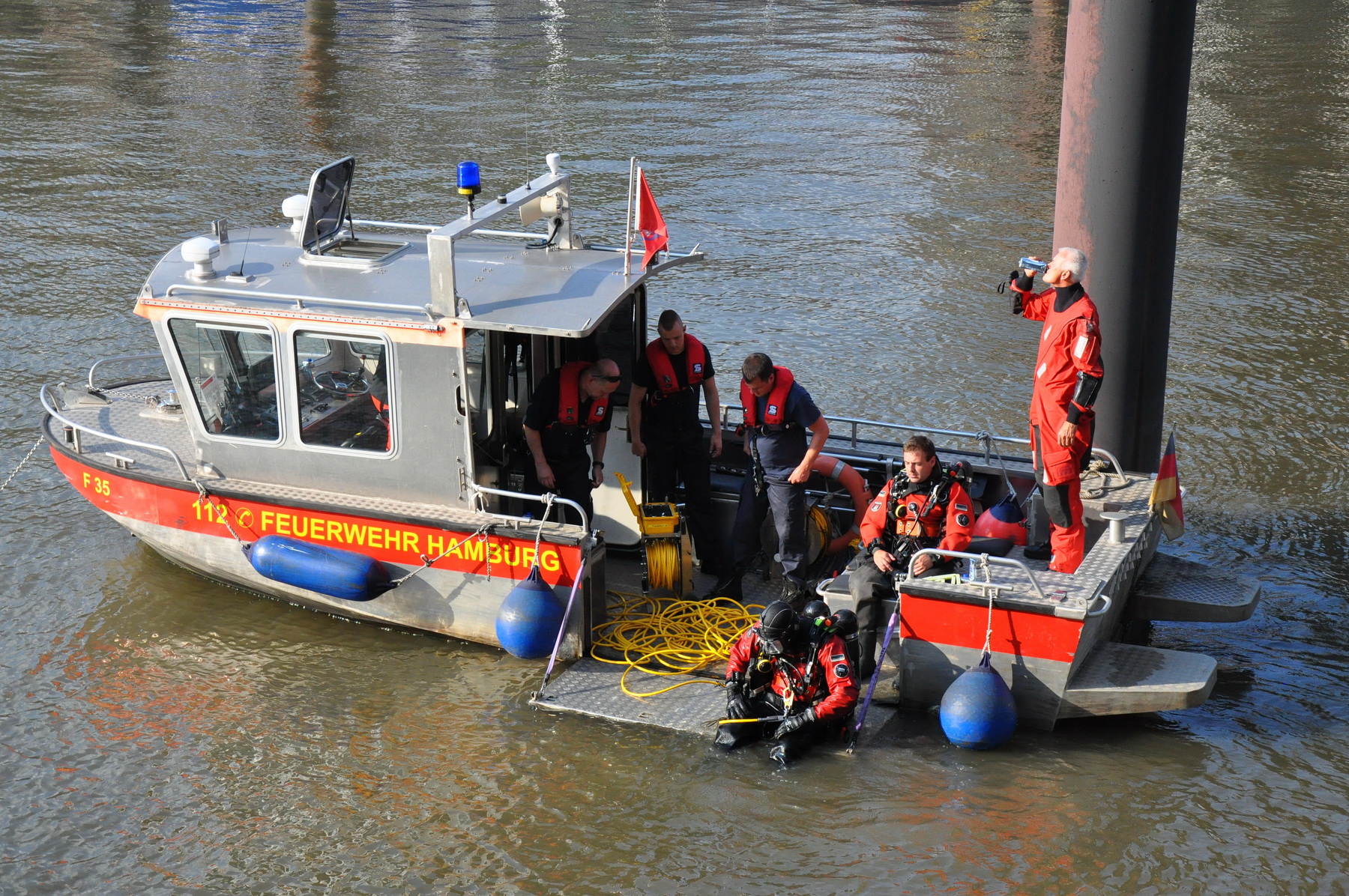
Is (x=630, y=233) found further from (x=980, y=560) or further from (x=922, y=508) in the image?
(x=980, y=560)

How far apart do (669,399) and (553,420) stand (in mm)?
778

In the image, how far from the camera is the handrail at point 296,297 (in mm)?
6996

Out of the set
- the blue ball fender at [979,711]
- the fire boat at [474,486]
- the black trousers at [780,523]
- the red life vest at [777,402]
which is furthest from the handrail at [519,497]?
the blue ball fender at [979,711]

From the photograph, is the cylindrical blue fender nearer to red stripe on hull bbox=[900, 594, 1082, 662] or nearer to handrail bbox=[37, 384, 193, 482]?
handrail bbox=[37, 384, 193, 482]

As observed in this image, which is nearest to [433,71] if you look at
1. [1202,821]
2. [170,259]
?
[170,259]

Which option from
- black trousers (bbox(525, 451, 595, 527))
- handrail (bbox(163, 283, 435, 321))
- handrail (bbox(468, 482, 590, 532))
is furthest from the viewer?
black trousers (bbox(525, 451, 595, 527))

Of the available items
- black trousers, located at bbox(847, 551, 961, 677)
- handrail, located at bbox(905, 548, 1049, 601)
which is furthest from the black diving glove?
handrail, located at bbox(905, 548, 1049, 601)

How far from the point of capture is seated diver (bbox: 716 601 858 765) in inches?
248

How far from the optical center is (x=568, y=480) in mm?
7527

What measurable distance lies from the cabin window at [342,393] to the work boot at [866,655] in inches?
113

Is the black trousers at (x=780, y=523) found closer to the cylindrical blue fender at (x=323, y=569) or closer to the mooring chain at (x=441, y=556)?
the mooring chain at (x=441, y=556)

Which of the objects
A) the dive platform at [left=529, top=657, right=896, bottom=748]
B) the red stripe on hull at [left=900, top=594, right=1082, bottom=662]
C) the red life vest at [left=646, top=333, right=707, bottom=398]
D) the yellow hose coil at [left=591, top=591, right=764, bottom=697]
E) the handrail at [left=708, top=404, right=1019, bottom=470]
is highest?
the red life vest at [left=646, top=333, right=707, bottom=398]

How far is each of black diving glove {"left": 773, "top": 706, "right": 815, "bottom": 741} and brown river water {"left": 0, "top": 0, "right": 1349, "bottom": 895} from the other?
215mm

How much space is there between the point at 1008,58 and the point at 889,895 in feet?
88.8
